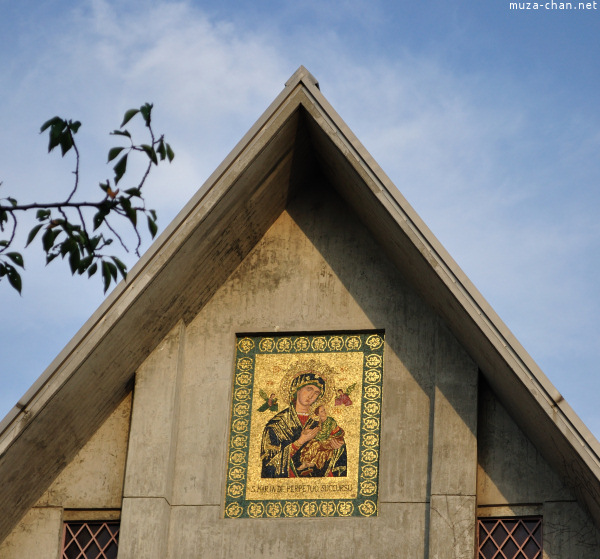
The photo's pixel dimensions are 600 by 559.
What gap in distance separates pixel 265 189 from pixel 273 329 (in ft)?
4.91

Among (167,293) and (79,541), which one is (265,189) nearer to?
(167,293)

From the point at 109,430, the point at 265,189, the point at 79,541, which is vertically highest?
the point at 265,189

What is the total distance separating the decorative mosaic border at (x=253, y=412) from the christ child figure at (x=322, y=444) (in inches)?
10.9

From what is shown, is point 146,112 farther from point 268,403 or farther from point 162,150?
point 268,403

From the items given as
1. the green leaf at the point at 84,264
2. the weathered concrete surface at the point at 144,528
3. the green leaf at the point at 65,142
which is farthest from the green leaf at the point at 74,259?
the weathered concrete surface at the point at 144,528

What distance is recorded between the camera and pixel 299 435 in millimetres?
15523

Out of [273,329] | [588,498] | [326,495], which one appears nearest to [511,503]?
[588,498]

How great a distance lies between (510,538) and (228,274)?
4.20 m

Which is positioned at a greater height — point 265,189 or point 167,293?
point 265,189

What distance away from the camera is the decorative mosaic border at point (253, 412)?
594 inches

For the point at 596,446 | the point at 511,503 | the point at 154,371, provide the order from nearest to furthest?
the point at 596,446 < the point at 511,503 < the point at 154,371

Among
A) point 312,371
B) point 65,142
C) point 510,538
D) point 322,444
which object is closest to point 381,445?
point 322,444

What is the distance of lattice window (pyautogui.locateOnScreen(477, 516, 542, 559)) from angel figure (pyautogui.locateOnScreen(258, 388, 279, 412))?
2473 millimetres

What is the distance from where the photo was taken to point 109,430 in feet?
51.9
